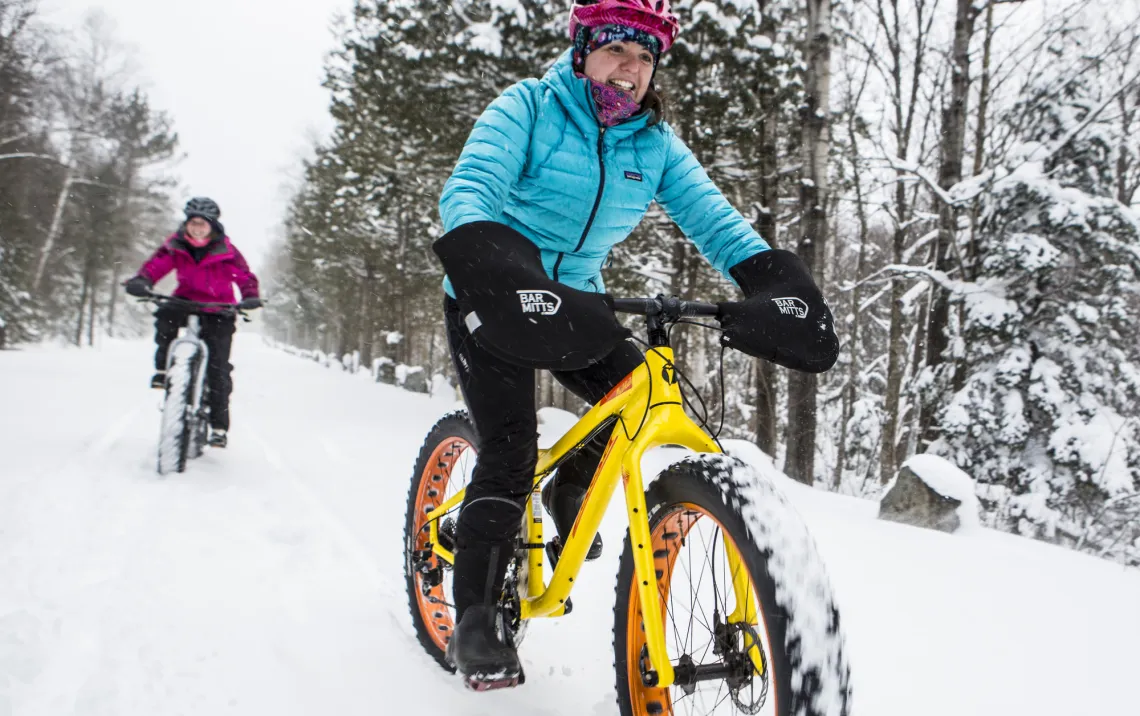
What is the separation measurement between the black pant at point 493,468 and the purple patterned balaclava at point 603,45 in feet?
2.74

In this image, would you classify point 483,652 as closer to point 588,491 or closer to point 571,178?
point 588,491

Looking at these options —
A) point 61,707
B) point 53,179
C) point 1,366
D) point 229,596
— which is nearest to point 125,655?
point 61,707

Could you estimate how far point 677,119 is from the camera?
8594 millimetres

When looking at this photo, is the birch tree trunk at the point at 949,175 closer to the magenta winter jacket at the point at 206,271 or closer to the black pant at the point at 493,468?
the magenta winter jacket at the point at 206,271

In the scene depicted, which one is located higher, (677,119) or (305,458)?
(677,119)

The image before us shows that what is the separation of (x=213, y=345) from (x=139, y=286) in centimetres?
90

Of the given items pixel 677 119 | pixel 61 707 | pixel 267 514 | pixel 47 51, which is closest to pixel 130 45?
pixel 47 51

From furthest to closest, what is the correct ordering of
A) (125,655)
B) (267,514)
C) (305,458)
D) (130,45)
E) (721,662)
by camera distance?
1. (130,45)
2. (305,458)
3. (267,514)
4. (125,655)
5. (721,662)

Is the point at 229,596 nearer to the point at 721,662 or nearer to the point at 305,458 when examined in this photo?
the point at 721,662

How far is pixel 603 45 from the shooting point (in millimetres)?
2066

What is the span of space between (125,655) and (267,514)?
217cm

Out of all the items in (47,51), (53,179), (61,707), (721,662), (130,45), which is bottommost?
(61,707)

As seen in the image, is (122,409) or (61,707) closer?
(61,707)

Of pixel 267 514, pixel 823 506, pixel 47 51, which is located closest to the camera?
pixel 267 514
